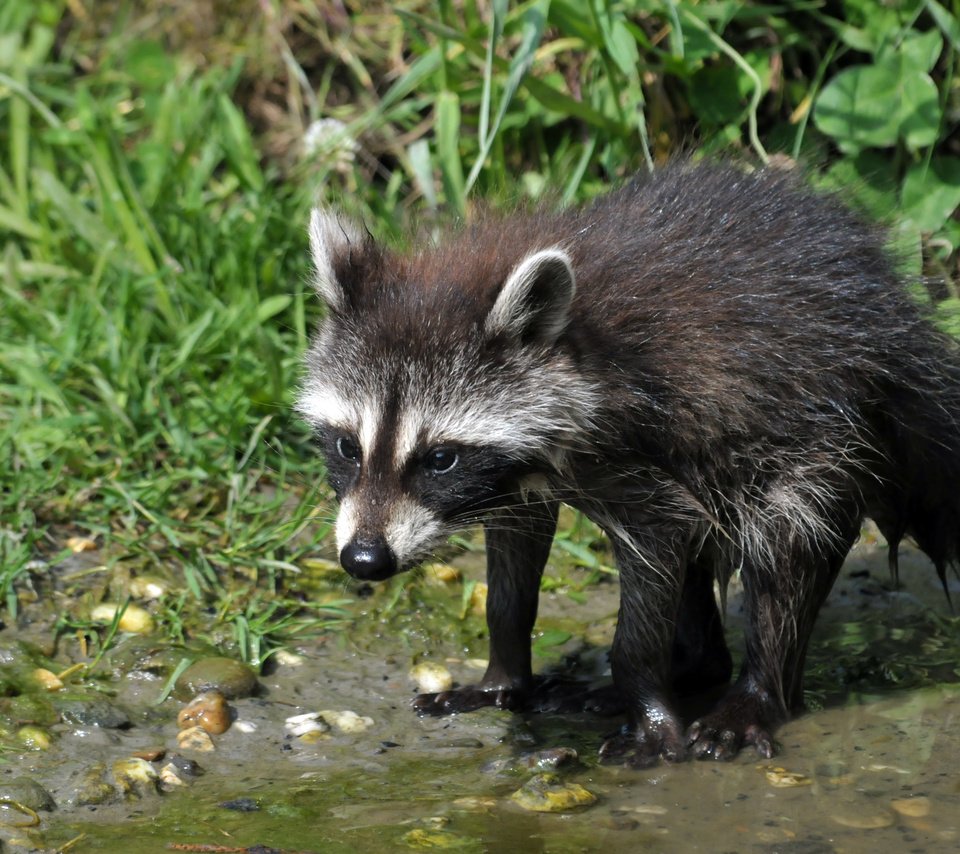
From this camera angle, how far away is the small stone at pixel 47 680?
16.4ft

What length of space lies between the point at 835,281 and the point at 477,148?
2816 millimetres

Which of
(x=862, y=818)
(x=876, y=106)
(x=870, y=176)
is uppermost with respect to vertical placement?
(x=876, y=106)

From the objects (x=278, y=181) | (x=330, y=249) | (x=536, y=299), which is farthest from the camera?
(x=278, y=181)

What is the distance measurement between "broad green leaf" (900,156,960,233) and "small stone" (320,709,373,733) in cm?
325

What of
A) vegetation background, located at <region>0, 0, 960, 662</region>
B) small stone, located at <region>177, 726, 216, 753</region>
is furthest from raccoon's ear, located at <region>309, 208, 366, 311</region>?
small stone, located at <region>177, 726, 216, 753</region>

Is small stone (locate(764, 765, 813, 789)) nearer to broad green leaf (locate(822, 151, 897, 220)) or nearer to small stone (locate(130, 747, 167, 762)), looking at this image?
small stone (locate(130, 747, 167, 762))

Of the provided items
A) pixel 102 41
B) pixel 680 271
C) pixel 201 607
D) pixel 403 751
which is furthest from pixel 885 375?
pixel 102 41

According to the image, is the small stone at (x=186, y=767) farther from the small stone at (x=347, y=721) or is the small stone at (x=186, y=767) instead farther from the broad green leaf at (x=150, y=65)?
the broad green leaf at (x=150, y=65)

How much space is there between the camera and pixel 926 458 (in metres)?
5.18

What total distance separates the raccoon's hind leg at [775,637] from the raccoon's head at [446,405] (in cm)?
94

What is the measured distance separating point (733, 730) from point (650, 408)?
Result: 1124 millimetres

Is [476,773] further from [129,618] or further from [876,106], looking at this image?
[876,106]

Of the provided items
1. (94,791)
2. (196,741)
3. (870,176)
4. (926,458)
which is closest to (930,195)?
(870,176)

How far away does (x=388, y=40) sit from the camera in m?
8.02
